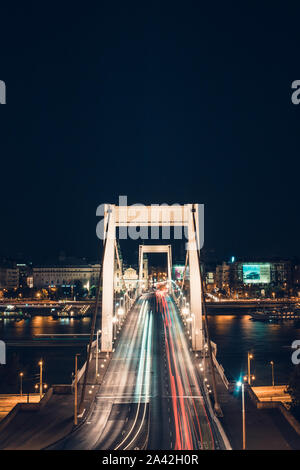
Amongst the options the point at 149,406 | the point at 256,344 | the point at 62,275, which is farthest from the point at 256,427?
the point at 62,275

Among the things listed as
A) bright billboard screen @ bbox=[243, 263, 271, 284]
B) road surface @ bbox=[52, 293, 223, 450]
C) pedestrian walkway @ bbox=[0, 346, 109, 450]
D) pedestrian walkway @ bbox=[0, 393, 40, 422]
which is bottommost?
pedestrian walkway @ bbox=[0, 393, 40, 422]

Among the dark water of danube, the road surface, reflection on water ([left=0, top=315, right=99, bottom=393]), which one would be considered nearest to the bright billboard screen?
the dark water of danube

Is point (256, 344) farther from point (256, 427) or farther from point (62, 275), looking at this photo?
point (62, 275)

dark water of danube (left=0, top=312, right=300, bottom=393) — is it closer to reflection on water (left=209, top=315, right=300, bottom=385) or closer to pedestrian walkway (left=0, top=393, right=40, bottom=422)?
reflection on water (left=209, top=315, right=300, bottom=385)

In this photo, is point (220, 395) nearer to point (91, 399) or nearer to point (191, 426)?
point (191, 426)

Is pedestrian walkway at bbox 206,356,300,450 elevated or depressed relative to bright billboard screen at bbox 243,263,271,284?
depressed
